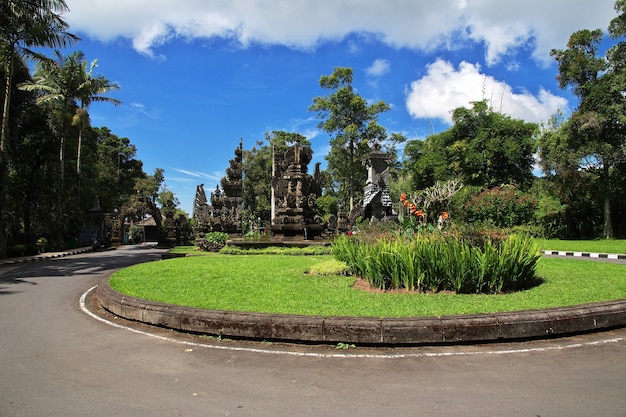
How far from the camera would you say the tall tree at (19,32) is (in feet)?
55.9

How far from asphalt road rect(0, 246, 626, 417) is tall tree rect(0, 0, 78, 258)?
1605 centimetres

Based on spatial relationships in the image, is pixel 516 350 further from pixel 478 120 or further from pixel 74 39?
pixel 478 120

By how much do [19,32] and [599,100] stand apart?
98.8 feet

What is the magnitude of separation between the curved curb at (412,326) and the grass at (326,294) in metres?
0.46

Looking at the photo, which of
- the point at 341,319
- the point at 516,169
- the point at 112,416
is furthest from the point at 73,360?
the point at 516,169

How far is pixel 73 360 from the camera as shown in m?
4.46

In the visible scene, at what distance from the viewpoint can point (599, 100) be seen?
23469 mm

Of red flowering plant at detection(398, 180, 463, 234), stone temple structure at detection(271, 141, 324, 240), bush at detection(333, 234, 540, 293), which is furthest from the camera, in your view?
stone temple structure at detection(271, 141, 324, 240)

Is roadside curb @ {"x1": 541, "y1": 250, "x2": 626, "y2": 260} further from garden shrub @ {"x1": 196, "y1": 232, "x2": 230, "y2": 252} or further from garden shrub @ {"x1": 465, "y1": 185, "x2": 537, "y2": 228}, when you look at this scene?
garden shrub @ {"x1": 196, "y1": 232, "x2": 230, "y2": 252}

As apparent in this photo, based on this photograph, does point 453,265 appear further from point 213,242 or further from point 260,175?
point 260,175

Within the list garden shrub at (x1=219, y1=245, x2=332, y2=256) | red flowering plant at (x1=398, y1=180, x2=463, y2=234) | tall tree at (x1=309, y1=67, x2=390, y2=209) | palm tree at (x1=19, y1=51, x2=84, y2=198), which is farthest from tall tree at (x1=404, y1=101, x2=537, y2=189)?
palm tree at (x1=19, y1=51, x2=84, y2=198)

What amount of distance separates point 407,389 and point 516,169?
116 feet

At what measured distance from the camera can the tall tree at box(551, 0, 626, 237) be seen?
74.2 ft

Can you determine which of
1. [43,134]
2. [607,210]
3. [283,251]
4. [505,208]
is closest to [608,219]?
[607,210]
